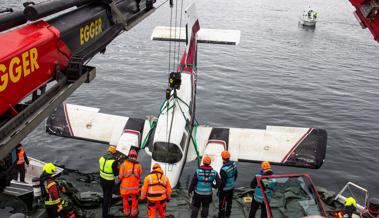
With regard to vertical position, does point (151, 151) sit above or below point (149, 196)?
below

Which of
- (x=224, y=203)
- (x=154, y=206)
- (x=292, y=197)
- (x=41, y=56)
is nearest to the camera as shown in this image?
(x=41, y=56)

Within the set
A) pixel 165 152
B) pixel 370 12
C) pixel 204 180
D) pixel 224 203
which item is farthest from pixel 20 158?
pixel 370 12

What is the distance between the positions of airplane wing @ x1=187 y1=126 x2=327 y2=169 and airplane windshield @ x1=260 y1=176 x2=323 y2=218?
17.3 ft

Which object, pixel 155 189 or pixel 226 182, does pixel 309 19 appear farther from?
pixel 155 189

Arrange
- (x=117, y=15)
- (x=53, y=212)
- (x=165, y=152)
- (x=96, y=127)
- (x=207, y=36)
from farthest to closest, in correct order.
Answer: (x=207, y=36)
(x=96, y=127)
(x=165, y=152)
(x=53, y=212)
(x=117, y=15)

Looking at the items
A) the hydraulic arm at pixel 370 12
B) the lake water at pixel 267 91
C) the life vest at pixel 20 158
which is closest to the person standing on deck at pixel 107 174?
the life vest at pixel 20 158

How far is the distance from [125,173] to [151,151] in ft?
12.3

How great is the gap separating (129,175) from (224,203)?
2.78 meters

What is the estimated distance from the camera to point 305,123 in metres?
21.9

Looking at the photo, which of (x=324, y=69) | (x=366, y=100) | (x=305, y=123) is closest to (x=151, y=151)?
(x=305, y=123)

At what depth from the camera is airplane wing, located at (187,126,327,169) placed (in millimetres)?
13375

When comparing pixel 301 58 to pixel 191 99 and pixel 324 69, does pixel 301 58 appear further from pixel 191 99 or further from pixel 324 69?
pixel 191 99

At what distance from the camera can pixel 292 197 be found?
756 centimetres

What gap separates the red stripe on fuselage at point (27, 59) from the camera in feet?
14.9
